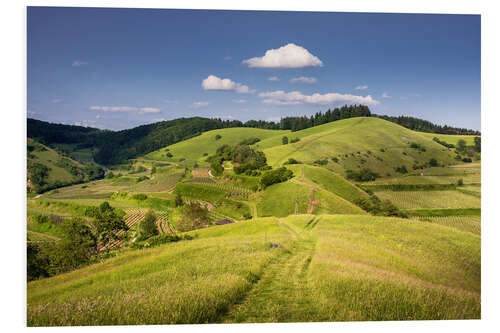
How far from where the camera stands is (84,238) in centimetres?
914

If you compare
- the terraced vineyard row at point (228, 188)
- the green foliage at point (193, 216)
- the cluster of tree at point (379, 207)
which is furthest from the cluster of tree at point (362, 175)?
the green foliage at point (193, 216)

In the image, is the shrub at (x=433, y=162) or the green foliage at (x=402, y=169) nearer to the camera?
the shrub at (x=433, y=162)

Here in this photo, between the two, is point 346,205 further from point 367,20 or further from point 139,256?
point 139,256

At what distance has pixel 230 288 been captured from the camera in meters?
4.61

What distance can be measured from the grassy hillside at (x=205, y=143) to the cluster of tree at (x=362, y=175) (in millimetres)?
6138

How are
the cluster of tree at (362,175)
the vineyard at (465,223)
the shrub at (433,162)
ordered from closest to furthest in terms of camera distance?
the vineyard at (465,223), the shrub at (433,162), the cluster of tree at (362,175)

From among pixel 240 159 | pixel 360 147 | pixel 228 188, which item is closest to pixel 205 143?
pixel 240 159

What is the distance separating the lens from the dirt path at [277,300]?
4.47 meters

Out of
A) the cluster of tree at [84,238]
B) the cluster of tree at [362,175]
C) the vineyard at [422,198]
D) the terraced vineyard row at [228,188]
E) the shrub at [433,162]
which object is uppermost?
the shrub at [433,162]

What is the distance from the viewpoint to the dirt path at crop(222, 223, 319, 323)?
14.7ft

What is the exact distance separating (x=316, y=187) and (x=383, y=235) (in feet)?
15.1

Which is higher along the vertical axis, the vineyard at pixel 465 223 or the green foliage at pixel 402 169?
the green foliage at pixel 402 169

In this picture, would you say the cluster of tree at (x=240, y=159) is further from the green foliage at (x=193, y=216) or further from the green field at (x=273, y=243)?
the green foliage at (x=193, y=216)

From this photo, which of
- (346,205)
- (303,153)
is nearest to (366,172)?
(303,153)
